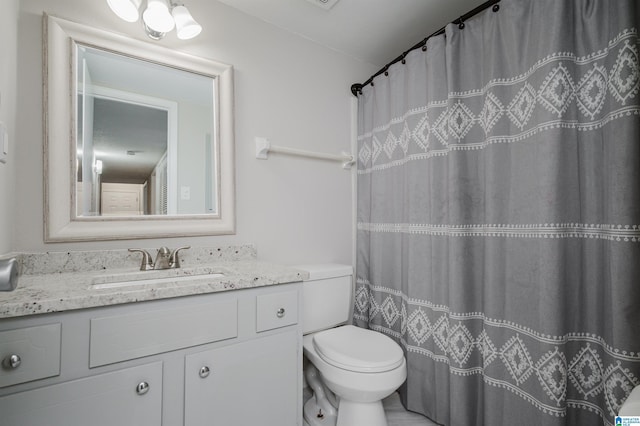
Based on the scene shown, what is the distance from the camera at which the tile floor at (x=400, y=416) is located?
1.54 metres

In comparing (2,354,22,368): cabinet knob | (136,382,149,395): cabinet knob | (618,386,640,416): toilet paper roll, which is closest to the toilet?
(136,382,149,395): cabinet knob

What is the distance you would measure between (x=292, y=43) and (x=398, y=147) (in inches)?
39.0

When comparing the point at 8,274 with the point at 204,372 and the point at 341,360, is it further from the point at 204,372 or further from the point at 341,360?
the point at 341,360

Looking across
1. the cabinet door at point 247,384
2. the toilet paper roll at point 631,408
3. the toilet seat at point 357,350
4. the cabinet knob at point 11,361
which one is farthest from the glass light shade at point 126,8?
the toilet paper roll at point 631,408

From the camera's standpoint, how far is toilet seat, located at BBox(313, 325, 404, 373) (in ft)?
4.16

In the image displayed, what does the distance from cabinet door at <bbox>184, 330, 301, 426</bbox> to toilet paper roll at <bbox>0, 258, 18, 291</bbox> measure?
62 centimetres

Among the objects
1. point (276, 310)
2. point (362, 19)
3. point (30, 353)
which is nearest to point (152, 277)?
point (30, 353)

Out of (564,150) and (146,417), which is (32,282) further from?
(564,150)

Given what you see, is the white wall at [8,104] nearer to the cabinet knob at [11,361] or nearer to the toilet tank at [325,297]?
the cabinet knob at [11,361]

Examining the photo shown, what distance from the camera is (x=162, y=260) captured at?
51.9 inches

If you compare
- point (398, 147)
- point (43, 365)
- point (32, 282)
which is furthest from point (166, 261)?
point (398, 147)

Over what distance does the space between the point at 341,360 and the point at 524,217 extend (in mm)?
1028

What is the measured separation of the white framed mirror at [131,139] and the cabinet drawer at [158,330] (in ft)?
1.86

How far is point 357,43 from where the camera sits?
1.97 meters
